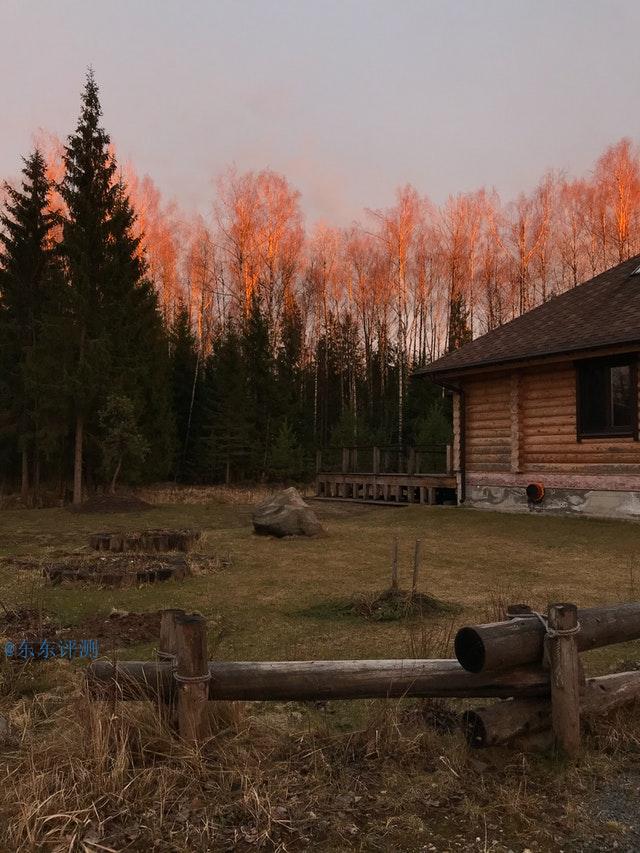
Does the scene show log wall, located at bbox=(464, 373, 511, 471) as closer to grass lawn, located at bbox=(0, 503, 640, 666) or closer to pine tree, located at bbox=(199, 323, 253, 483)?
grass lawn, located at bbox=(0, 503, 640, 666)

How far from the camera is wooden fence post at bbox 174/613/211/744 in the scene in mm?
3295

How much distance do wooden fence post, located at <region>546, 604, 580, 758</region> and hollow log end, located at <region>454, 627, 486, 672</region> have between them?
459mm

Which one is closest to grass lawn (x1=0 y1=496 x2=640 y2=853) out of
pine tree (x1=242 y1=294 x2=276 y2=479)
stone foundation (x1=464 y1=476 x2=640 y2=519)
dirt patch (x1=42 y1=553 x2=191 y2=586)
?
dirt patch (x1=42 y1=553 x2=191 y2=586)

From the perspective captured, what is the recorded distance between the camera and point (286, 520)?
1327 cm

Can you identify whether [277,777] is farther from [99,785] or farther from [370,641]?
[370,641]

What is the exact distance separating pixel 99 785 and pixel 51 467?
86.5 ft

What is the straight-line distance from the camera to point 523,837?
288cm

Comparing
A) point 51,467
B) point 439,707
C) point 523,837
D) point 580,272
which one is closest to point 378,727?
point 439,707

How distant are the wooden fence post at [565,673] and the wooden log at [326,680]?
0.14 m

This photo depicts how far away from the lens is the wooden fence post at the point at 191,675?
10.8ft

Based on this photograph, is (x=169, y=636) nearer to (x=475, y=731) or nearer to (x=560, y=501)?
(x=475, y=731)

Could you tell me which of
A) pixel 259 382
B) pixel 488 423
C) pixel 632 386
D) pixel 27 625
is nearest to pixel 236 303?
pixel 259 382

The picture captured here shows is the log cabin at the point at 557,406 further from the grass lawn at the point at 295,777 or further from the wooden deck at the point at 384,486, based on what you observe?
the grass lawn at the point at 295,777

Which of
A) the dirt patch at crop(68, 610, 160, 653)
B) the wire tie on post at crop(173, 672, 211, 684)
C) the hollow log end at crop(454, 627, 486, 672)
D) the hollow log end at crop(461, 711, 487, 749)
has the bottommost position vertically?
the dirt patch at crop(68, 610, 160, 653)
